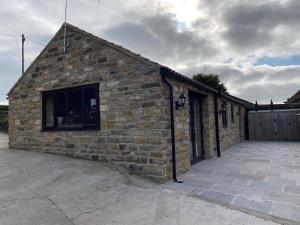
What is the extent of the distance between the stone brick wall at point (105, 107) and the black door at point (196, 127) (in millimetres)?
2694

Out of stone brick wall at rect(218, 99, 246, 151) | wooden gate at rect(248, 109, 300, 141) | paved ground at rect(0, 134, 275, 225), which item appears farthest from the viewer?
wooden gate at rect(248, 109, 300, 141)

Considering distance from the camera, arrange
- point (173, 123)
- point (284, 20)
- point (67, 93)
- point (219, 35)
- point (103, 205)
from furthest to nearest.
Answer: point (219, 35) → point (284, 20) → point (67, 93) → point (173, 123) → point (103, 205)

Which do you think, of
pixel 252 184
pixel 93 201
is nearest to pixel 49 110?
pixel 93 201

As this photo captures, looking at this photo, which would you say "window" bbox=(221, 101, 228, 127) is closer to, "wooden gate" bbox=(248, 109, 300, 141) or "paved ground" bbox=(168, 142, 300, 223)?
"paved ground" bbox=(168, 142, 300, 223)

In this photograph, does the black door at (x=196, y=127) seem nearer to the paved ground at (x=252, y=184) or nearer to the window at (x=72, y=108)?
the paved ground at (x=252, y=184)

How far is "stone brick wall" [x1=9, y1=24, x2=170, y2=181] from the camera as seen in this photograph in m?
5.78

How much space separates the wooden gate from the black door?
31.2 feet

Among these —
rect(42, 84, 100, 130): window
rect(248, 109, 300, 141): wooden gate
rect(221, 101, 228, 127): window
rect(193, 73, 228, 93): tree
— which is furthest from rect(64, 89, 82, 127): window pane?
rect(193, 73, 228, 93): tree

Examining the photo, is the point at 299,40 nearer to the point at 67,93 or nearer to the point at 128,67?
the point at 128,67

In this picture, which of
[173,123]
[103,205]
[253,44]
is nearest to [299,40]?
[253,44]

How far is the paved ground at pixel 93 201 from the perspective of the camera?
3.68 meters

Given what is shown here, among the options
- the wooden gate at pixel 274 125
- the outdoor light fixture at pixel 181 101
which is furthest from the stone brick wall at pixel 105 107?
the wooden gate at pixel 274 125

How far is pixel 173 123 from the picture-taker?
598 centimetres

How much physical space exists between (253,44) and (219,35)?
2227 millimetres
